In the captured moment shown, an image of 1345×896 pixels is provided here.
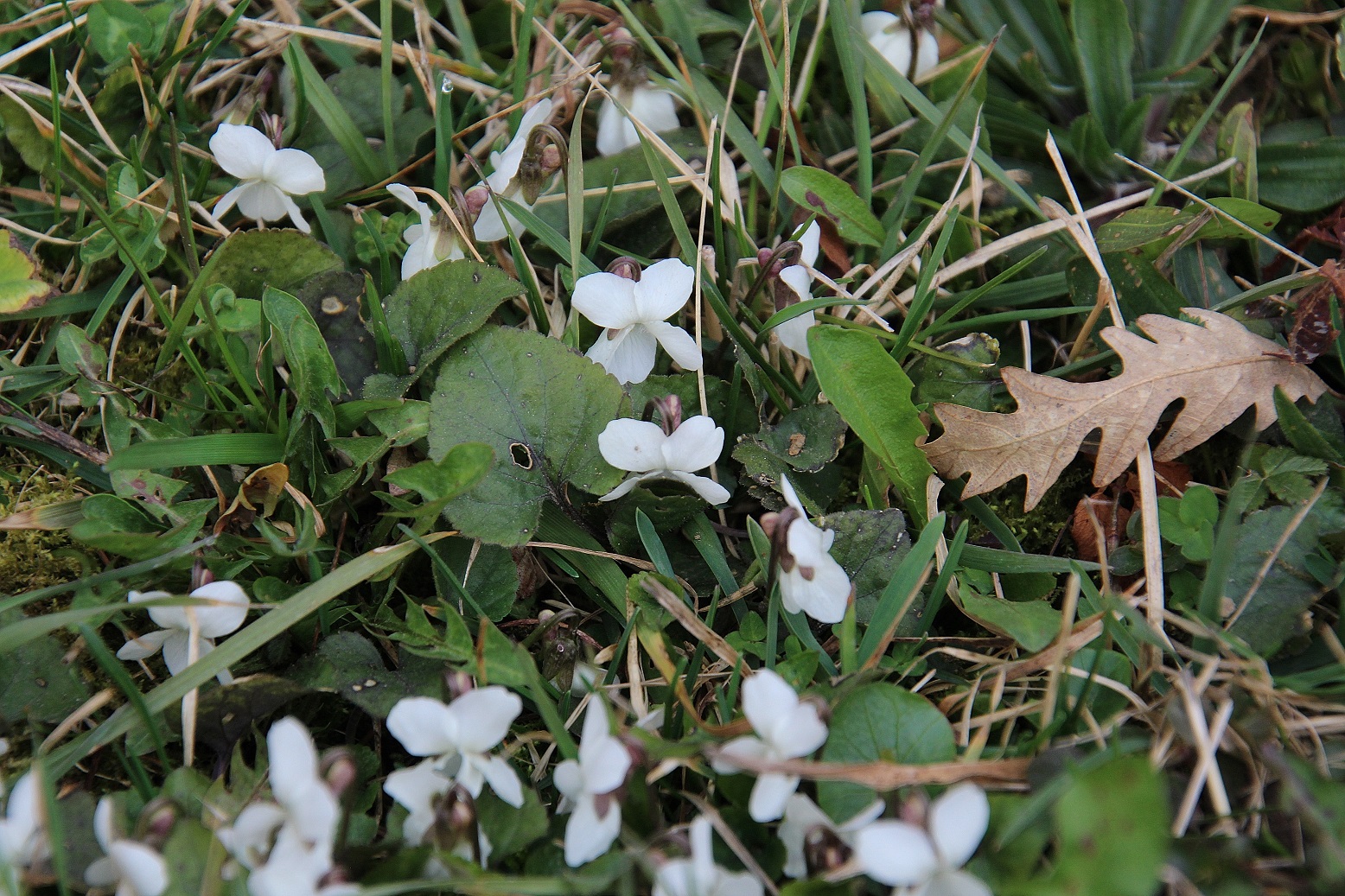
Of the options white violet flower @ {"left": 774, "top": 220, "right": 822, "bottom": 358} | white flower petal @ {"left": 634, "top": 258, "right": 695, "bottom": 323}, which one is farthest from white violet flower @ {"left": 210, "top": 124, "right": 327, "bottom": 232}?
white violet flower @ {"left": 774, "top": 220, "right": 822, "bottom": 358}

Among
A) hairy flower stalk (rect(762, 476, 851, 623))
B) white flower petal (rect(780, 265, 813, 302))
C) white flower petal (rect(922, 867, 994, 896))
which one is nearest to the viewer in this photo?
white flower petal (rect(922, 867, 994, 896))

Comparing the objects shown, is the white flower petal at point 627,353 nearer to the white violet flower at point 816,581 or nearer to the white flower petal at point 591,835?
the white violet flower at point 816,581

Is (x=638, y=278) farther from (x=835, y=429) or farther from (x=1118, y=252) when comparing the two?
(x=1118, y=252)

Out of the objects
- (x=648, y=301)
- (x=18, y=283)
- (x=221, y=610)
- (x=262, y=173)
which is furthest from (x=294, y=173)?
(x=221, y=610)

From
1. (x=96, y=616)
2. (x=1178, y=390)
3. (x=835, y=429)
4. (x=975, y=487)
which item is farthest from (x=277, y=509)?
(x=1178, y=390)

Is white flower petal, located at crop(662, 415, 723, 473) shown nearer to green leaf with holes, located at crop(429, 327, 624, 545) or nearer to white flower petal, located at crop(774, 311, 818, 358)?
green leaf with holes, located at crop(429, 327, 624, 545)
